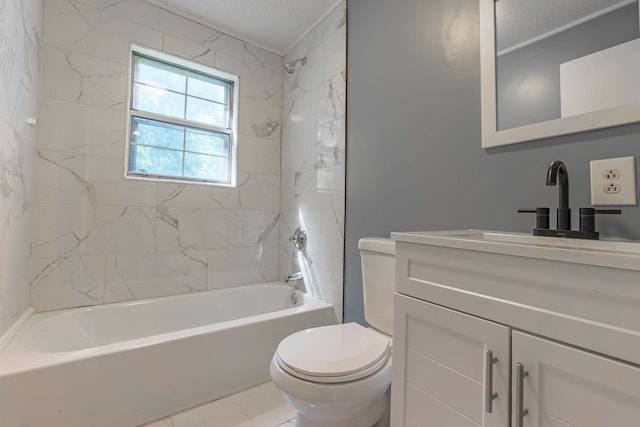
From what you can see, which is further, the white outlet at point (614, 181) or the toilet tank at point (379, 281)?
the toilet tank at point (379, 281)

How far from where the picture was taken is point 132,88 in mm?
2014

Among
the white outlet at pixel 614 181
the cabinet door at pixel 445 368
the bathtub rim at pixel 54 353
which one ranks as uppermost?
the white outlet at pixel 614 181

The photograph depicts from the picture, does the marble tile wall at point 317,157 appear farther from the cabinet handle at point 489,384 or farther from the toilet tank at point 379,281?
the cabinet handle at point 489,384

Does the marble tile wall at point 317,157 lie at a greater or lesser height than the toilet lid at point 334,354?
greater

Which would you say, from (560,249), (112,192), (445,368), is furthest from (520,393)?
(112,192)

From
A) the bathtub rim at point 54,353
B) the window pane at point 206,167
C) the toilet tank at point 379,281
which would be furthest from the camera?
the window pane at point 206,167

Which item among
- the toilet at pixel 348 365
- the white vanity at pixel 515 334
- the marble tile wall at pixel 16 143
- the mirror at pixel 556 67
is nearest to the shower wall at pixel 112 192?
the marble tile wall at pixel 16 143

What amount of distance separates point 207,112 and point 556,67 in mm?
2223

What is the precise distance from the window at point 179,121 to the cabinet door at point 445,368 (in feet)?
6.31

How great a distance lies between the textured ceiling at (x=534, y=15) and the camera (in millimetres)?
948

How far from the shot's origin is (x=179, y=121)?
2.18 m

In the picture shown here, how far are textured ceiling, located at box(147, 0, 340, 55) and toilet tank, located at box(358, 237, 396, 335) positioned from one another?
5.73 feet

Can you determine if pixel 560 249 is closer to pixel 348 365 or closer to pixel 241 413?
pixel 348 365

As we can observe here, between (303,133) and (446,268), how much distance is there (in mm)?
1808
